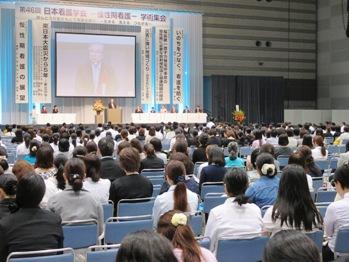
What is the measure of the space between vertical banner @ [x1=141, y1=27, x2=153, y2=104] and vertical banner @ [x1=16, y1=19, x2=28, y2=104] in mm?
5159

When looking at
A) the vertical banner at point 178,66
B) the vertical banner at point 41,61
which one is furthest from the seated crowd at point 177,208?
the vertical banner at point 178,66

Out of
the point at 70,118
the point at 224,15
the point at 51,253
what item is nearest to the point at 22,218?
the point at 51,253

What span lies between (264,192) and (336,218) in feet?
3.67

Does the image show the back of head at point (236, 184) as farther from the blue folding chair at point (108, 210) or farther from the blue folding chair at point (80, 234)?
the blue folding chair at point (108, 210)

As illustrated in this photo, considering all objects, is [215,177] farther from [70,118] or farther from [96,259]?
[70,118]

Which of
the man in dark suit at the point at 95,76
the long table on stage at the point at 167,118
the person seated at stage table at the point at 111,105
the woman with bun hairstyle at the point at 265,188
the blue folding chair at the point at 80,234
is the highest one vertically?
the man in dark suit at the point at 95,76

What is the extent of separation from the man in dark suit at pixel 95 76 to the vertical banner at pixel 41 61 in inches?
51.7

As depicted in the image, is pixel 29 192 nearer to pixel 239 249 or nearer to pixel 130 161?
pixel 239 249

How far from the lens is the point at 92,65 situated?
2216 cm

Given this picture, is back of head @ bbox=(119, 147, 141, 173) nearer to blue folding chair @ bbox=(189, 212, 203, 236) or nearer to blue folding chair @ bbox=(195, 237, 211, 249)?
blue folding chair @ bbox=(189, 212, 203, 236)

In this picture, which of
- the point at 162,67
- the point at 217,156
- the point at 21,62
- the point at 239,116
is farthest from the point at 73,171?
the point at 239,116

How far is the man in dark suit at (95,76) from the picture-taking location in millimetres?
22109

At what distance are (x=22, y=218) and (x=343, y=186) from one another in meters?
2.73

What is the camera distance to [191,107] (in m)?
24.7
